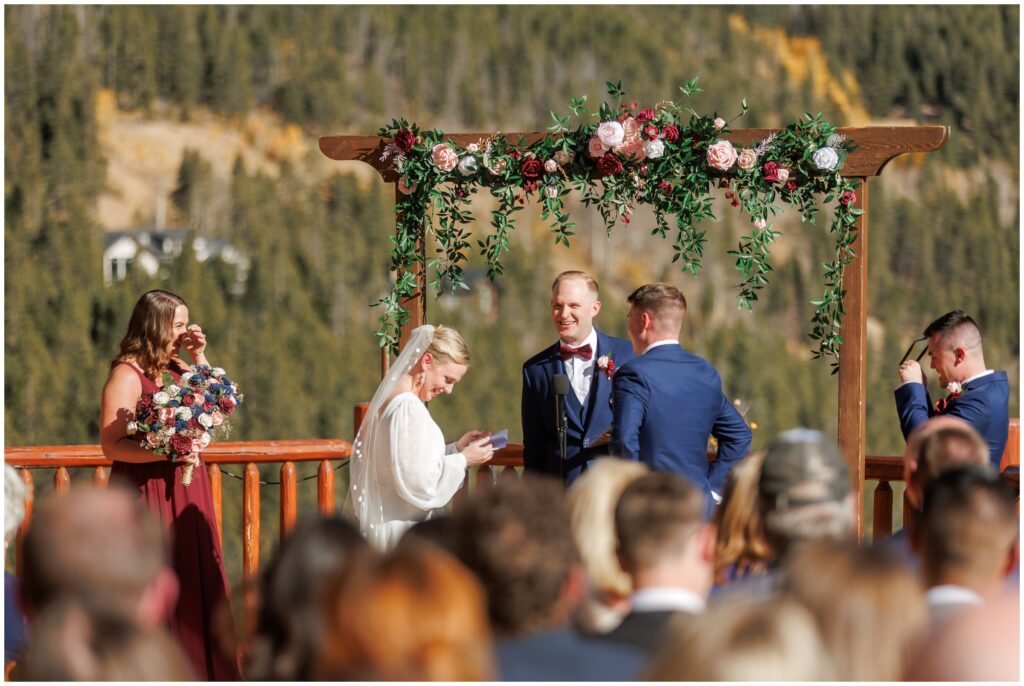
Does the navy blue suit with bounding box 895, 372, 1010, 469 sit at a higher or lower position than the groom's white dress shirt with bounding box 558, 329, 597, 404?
lower

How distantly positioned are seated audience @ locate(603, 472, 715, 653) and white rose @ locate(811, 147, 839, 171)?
10.4 feet

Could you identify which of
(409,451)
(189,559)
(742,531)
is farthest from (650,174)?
(742,531)

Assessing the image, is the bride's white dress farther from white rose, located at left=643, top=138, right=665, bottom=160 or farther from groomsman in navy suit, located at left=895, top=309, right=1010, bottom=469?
groomsman in navy suit, located at left=895, top=309, right=1010, bottom=469

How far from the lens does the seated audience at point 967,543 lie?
2.71m

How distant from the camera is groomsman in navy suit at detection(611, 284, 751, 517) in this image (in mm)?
5121

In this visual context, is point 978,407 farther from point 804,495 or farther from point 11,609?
point 11,609

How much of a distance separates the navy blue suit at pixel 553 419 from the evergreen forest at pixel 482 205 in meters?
19.9

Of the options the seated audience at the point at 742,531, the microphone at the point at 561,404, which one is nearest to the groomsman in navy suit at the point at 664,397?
the microphone at the point at 561,404

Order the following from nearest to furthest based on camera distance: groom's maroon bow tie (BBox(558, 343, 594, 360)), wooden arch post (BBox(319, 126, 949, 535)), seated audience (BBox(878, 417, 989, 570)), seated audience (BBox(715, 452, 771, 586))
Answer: seated audience (BBox(715, 452, 771, 586))
seated audience (BBox(878, 417, 989, 570))
wooden arch post (BBox(319, 126, 949, 535))
groom's maroon bow tie (BBox(558, 343, 594, 360))

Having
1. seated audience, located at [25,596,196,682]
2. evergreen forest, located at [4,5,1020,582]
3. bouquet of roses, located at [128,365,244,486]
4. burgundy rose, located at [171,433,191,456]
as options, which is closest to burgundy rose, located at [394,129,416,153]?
bouquet of roses, located at [128,365,244,486]

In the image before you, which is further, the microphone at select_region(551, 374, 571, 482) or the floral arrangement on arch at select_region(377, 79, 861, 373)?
the floral arrangement on arch at select_region(377, 79, 861, 373)

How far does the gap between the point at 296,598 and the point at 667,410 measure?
113 inches

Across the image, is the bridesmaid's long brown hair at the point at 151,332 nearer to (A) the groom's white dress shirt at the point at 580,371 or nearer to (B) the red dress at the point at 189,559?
(B) the red dress at the point at 189,559

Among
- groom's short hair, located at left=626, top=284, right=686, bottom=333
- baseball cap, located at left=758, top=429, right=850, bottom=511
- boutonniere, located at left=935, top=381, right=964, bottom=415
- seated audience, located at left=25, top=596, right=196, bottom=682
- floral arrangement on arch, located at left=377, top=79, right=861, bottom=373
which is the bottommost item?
seated audience, located at left=25, top=596, right=196, bottom=682
